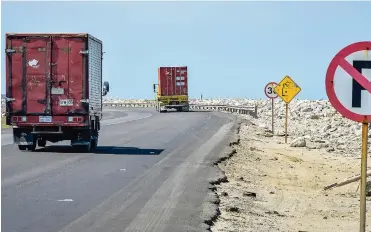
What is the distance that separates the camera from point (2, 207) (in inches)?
412

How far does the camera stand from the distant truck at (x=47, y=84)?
20.5 metres

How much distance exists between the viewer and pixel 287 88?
28594 mm

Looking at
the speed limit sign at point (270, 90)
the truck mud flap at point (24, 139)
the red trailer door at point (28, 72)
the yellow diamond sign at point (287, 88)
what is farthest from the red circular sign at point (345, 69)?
the speed limit sign at point (270, 90)

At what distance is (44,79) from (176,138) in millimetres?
9000

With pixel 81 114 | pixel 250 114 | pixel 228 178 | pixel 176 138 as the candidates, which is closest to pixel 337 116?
pixel 250 114

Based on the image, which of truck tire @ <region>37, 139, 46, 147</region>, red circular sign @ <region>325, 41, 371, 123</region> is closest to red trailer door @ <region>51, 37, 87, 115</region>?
truck tire @ <region>37, 139, 46, 147</region>

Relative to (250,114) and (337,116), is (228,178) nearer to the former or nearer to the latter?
(337,116)

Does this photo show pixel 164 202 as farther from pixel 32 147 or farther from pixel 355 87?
pixel 32 147

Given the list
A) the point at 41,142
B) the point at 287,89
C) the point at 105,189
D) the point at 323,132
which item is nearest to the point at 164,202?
the point at 105,189

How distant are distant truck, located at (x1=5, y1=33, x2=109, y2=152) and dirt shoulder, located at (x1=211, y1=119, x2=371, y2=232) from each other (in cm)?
500

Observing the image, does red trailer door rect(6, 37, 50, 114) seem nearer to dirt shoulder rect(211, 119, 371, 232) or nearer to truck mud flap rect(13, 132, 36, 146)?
truck mud flap rect(13, 132, 36, 146)

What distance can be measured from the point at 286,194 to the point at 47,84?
31.2 ft

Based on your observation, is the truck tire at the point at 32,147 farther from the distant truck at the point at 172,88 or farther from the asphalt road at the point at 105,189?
the distant truck at the point at 172,88

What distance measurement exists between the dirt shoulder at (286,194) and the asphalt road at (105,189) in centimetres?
58
